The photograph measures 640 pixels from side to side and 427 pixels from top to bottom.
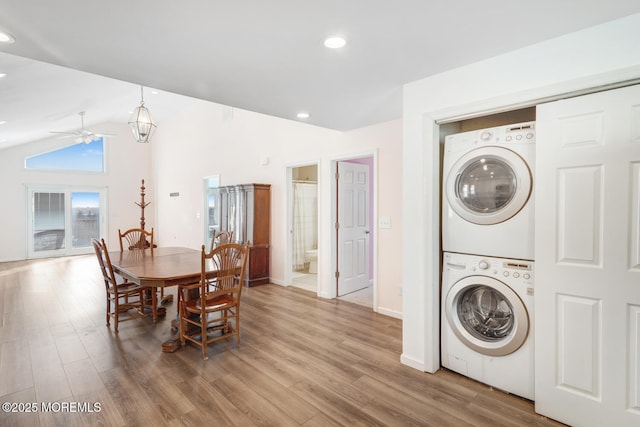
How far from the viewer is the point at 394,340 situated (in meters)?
3.11

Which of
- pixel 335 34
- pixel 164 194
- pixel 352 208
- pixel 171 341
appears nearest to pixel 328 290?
pixel 352 208

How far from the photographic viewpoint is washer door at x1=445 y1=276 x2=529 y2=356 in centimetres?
212

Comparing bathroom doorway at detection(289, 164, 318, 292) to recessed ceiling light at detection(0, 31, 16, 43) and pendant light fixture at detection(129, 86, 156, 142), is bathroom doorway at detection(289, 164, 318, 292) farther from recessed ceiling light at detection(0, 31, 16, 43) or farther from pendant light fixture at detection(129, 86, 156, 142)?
recessed ceiling light at detection(0, 31, 16, 43)

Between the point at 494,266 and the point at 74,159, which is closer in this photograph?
the point at 494,266

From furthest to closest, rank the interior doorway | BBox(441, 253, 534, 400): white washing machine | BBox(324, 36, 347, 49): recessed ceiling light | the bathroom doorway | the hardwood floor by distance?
the bathroom doorway < the interior doorway < BBox(441, 253, 534, 400): white washing machine < the hardwood floor < BBox(324, 36, 347, 49): recessed ceiling light

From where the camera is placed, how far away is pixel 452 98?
2352mm

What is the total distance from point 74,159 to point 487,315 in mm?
10564

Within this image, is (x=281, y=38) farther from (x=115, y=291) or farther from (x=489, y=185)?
(x=115, y=291)

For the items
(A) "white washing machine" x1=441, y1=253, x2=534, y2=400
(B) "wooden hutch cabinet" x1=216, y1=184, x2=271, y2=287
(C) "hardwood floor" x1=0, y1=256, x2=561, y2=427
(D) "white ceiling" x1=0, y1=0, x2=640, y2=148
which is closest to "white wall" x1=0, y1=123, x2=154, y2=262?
(C) "hardwood floor" x1=0, y1=256, x2=561, y2=427

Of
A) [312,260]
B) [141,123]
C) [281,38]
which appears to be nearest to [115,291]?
[141,123]

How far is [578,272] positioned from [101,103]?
7.91 meters

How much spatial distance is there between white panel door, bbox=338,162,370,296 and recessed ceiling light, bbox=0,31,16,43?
353cm

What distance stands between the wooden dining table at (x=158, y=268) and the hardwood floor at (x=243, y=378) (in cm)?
67

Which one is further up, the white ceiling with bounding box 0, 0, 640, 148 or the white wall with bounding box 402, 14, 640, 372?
the white ceiling with bounding box 0, 0, 640, 148
